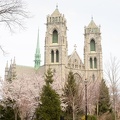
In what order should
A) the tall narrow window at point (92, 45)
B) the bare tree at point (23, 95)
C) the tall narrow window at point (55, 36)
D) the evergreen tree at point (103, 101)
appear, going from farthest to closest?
the tall narrow window at point (92, 45)
the tall narrow window at point (55, 36)
the evergreen tree at point (103, 101)
the bare tree at point (23, 95)

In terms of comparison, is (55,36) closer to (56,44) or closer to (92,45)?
(56,44)

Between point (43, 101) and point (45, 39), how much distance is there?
43.0m

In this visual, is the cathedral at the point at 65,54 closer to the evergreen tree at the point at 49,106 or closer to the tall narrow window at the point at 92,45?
the tall narrow window at the point at 92,45

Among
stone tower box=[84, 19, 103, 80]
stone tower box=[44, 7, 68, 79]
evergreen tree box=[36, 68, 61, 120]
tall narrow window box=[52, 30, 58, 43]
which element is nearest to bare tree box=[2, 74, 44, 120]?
evergreen tree box=[36, 68, 61, 120]

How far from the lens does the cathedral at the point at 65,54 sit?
7000cm

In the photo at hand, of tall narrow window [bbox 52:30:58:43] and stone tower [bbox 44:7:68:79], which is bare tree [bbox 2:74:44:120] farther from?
tall narrow window [bbox 52:30:58:43]

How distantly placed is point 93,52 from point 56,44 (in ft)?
39.2

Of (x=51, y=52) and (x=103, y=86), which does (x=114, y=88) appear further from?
(x=51, y=52)

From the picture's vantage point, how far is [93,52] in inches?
3076

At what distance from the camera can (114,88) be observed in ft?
111

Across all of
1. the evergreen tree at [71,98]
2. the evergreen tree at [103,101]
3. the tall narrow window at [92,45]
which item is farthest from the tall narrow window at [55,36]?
the evergreen tree at [71,98]

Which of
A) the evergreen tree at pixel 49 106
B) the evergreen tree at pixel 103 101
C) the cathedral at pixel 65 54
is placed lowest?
the evergreen tree at pixel 49 106

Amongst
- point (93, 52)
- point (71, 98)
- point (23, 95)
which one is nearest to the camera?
point (71, 98)

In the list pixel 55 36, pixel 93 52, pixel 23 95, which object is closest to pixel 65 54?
pixel 55 36
